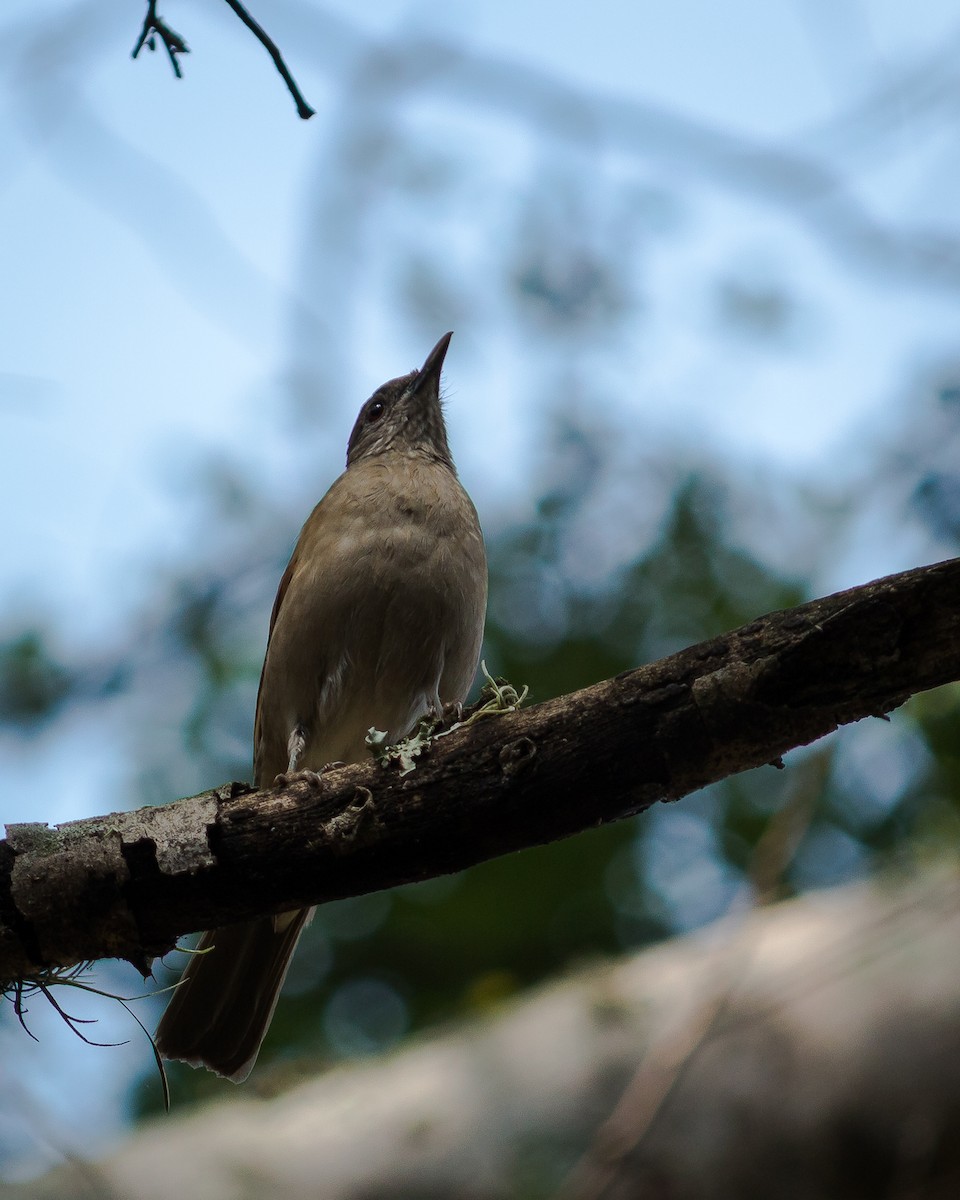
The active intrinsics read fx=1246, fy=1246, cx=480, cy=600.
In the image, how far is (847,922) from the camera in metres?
5.69

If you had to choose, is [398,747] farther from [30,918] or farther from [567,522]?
[567,522]

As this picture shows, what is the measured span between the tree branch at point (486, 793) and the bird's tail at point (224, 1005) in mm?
1392

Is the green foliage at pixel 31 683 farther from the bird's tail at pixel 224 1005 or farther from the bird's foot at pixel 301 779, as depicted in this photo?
→ the bird's foot at pixel 301 779

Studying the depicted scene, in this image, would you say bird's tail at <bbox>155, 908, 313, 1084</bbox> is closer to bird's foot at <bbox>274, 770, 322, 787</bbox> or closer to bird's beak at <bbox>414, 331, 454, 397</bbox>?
bird's foot at <bbox>274, 770, 322, 787</bbox>

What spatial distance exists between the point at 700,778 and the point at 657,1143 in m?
2.73

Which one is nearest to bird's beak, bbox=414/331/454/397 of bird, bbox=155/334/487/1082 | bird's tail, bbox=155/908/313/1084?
bird, bbox=155/334/487/1082

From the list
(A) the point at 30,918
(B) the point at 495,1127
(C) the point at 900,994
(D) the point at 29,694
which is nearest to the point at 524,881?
(B) the point at 495,1127

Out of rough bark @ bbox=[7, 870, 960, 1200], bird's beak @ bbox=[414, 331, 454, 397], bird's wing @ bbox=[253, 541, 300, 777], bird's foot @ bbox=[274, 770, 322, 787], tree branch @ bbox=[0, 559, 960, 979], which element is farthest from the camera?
bird's beak @ bbox=[414, 331, 454, 397]

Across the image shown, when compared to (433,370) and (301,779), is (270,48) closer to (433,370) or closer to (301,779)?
(301,779)

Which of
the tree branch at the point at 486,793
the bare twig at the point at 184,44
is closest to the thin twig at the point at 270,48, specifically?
the bare twig at the point at 184,44

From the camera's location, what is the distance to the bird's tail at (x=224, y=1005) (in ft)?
15.1

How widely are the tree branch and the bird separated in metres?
1.48

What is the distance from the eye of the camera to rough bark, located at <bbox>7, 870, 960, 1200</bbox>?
498 centimetres

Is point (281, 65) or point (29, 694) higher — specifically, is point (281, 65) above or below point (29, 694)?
below
